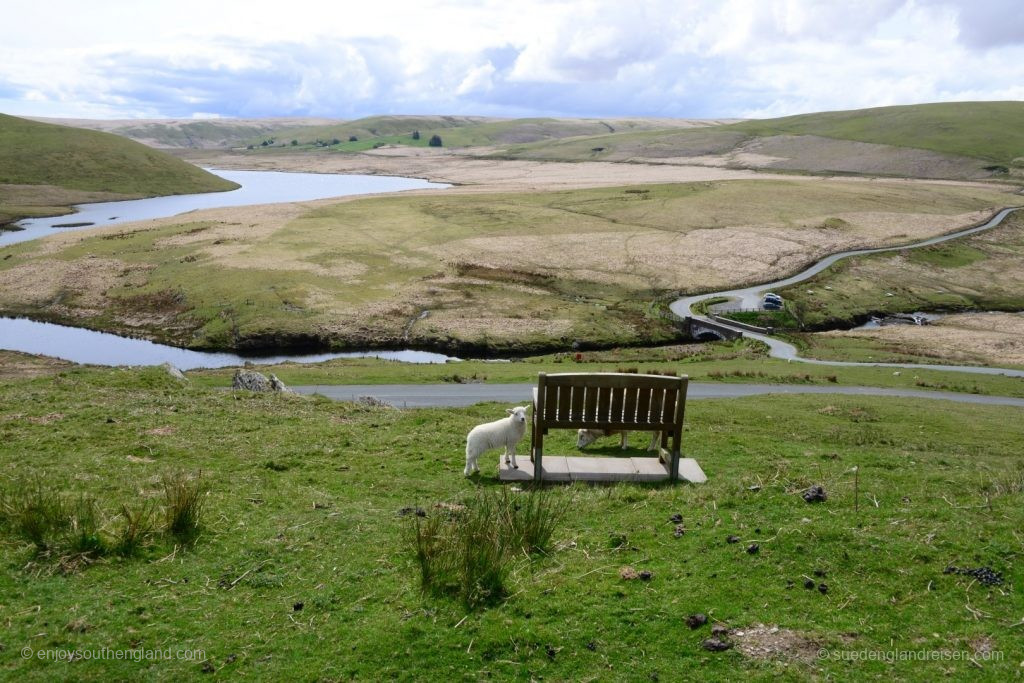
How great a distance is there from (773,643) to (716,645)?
727 mm

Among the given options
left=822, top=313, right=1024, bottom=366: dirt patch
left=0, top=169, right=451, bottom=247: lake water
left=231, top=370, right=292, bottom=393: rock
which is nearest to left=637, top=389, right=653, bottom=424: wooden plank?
left=231, top=370, right=292, bottom=393: rock

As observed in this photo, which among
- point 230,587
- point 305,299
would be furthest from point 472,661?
point 305,299

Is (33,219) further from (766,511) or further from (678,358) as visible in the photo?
(766,511)

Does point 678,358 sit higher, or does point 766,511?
point 766,511

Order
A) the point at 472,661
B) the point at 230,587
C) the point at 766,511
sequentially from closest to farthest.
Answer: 1. the point at 472,661
2. the point at 230,587
3. the point at 766,511

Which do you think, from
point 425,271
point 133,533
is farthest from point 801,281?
point 133,533

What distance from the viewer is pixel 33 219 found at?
443ft

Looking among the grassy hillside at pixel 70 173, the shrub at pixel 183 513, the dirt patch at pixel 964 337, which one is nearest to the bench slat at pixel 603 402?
the shrub at pixel 183 513

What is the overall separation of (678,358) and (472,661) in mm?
46456

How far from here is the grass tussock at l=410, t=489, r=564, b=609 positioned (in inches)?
368

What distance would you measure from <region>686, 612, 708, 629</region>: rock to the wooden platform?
5963 mm

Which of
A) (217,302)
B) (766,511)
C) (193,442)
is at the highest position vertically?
(766,511)

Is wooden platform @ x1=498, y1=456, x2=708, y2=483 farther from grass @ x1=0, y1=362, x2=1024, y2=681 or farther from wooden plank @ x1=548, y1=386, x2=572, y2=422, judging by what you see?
wooden plank @ x1=548, y1=386, x2=572, y2=422

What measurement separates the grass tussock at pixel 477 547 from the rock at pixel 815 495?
454 cm
